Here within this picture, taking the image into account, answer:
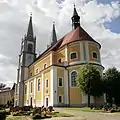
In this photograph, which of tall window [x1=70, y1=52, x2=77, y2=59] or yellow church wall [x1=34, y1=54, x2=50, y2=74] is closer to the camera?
tall window [x1=70, y1=52, x2=77, y2=59]

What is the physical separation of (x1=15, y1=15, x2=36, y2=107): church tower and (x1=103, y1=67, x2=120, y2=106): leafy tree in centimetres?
2906

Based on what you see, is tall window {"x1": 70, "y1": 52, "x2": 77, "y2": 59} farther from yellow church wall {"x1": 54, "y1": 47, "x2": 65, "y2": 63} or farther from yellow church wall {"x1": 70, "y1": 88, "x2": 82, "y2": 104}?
yellow church wall {"x1": 70, "y1": 88, "x2": 82, "y2": 104}

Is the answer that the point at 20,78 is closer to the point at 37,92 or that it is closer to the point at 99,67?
the point at 37,92

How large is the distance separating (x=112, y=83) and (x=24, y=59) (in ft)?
111

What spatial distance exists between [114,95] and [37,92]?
18.4 m

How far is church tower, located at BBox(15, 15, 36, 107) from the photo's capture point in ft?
197

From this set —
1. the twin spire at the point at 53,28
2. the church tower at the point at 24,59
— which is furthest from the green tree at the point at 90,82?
the church tower at the point at 24,59

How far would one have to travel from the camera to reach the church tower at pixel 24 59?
60.2 metres

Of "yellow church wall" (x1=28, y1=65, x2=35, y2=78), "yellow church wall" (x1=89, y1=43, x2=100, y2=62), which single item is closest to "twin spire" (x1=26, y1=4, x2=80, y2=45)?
"yellow church wall" (x1=89, y1=43, x2=100, y2=62)

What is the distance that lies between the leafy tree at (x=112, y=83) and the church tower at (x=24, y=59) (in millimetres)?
29056

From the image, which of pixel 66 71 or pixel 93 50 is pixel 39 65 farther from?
pixel 93 50

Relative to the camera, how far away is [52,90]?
131ft

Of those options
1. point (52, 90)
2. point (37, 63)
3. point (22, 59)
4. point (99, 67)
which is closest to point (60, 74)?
point (52, 90)

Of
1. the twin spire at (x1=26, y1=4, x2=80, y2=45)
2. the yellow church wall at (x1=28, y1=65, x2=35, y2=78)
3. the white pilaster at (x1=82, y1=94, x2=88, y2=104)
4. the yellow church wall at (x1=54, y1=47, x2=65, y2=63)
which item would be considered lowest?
the white pilaster at (x1=82, y1=94, x2=88, y2=104)
